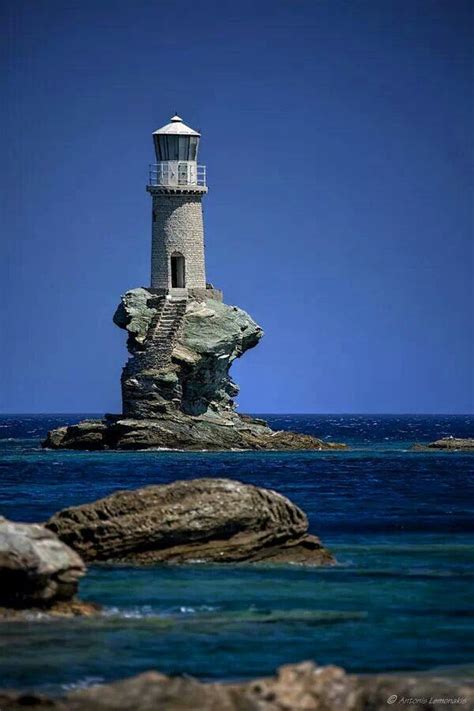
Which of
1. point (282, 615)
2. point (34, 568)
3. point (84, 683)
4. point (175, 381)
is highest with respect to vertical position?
point (175, 381)

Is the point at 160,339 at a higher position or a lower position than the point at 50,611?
higher

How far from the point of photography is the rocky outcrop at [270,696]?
597 inches

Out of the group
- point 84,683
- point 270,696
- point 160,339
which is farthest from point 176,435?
point 270,696

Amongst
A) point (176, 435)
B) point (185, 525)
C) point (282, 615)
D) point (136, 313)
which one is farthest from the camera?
point (136, 313)

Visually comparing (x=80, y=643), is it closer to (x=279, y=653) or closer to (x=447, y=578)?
(x=279, y=653)

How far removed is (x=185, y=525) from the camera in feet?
87.3

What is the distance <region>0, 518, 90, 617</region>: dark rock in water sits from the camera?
21.2 meters

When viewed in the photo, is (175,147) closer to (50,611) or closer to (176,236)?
(176,236)

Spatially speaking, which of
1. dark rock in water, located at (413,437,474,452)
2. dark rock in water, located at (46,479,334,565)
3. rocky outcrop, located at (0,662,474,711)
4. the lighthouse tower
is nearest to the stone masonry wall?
the lighthouse tower

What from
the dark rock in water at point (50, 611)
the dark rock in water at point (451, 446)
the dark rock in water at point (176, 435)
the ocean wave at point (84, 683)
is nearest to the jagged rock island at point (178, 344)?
the dark rock in water at point (176, 435)

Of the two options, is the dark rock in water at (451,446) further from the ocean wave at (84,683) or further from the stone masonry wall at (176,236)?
the ocean wave at (84,683)

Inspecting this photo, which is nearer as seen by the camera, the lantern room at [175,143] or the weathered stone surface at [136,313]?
the weathered stone surface at [136,313]

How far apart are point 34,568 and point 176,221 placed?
67.3m

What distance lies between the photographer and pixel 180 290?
87.5 metres
